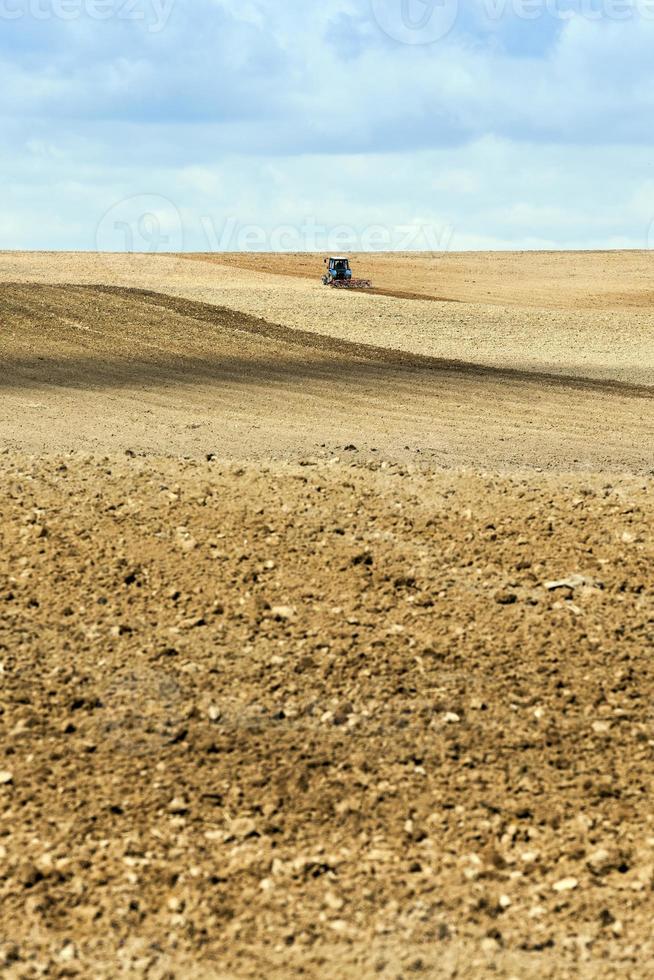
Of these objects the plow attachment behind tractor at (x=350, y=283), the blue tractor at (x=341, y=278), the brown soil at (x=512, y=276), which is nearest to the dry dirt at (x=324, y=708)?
the brown soil at (x=512, y=276)

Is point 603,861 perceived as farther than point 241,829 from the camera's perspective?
No

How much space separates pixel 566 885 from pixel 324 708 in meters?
1.60

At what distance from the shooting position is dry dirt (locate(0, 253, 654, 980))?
14.0 ft

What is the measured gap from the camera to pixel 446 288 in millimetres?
49969

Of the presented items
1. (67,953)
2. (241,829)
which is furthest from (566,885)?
(67,953)

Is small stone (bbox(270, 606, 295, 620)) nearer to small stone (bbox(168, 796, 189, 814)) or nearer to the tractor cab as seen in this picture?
small stone (bbox(168, 796, 189, 814))

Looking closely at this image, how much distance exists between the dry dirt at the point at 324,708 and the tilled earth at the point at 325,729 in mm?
14

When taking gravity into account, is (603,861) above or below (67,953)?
above

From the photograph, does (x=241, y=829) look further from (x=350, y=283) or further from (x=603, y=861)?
(x=350, y=283)

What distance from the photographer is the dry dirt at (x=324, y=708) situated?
4.28 m

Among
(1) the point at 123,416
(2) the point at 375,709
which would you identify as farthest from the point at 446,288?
(2) the point at 375,709

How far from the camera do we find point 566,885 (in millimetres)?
4496

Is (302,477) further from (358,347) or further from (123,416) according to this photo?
(358,347)

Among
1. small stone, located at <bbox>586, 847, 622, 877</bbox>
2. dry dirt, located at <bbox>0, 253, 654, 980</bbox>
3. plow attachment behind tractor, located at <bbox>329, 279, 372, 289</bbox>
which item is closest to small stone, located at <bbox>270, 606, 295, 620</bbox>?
dry dirt, located at <bbox>0, 253, 654, 980</bbox>
